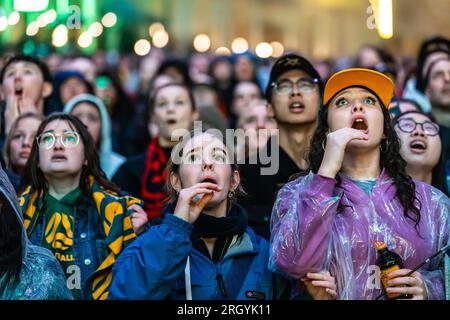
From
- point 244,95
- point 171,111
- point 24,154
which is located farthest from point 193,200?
point 244,95

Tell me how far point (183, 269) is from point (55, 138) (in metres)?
1.64

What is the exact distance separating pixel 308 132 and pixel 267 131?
82 cm

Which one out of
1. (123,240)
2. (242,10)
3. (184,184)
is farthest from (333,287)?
(242,10)

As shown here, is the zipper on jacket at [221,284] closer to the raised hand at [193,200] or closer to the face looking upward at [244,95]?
the raised hand at [193,200]

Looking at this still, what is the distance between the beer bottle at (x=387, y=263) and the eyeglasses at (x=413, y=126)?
1.68 meters

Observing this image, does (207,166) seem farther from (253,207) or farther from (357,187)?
(253,207)

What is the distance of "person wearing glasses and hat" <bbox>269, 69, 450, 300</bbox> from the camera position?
5289 mm

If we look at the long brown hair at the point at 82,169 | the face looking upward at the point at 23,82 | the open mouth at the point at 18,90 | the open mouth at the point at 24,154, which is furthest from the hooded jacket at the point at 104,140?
the long brown hair at the point at 82,169

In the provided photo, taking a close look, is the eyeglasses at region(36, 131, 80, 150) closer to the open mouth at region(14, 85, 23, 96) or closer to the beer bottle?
the open mouth at region(14, 85, 23, 96)

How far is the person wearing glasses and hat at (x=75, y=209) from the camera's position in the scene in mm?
6129

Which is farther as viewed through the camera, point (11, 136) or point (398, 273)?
point (11, 136)

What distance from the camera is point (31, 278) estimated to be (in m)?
5.39

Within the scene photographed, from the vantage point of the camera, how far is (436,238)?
5508 millimetres

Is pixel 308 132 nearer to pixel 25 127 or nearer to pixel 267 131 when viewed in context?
pixel 267 131
